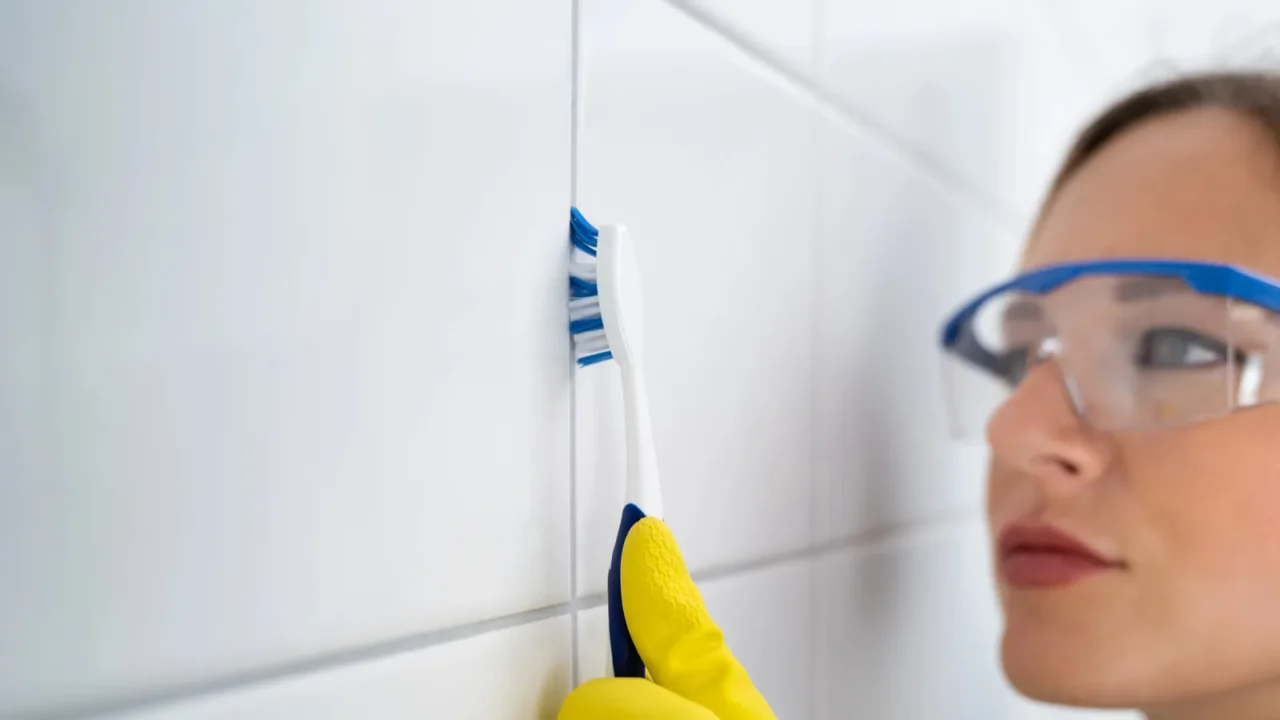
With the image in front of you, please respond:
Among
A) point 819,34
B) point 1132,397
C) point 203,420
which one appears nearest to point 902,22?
point 819,34

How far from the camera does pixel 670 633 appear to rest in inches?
12.2

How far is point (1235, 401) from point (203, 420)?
18.1 inches

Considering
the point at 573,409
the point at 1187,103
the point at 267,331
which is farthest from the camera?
the point at 1187,103

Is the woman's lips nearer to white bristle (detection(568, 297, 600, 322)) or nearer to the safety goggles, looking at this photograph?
the safety goggles

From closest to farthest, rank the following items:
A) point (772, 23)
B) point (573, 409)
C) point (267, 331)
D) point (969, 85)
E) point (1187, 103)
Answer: point (267, 331) < point (573, 409) < point (772, 23) < point (1187, 103) < point (969, 85)

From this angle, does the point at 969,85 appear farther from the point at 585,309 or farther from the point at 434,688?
the point at 434,688

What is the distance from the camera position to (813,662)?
507mm

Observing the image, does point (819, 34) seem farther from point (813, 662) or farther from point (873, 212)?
point (813, 662)

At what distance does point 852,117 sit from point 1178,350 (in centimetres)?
21

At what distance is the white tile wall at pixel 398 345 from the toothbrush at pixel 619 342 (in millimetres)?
10

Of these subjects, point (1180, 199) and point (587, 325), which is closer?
point (587, 325)

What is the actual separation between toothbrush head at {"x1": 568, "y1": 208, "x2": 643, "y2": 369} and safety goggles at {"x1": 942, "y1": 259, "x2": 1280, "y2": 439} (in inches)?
11.3

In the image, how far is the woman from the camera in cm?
47

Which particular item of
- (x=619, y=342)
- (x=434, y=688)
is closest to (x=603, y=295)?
(x=619, y=342)
